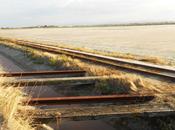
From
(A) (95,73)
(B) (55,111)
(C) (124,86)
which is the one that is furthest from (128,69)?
(B) (55,111)

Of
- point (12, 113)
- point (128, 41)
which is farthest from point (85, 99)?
point (128, 41)

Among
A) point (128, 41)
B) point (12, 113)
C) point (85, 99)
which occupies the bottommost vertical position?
point (128, 41)

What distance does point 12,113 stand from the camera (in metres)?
6.53

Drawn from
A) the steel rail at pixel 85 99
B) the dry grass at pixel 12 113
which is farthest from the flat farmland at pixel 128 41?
the dry grass at pixel 12 113

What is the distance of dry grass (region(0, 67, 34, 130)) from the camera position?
6.16 meters

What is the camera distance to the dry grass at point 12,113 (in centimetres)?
616

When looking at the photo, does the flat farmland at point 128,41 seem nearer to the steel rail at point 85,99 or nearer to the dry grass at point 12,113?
the steel rail at point 85,99

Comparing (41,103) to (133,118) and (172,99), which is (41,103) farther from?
(172,99)

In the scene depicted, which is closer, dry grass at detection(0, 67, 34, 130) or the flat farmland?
dry grass at detection(0, 67, 34, 130)

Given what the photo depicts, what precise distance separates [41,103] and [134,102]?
177cm

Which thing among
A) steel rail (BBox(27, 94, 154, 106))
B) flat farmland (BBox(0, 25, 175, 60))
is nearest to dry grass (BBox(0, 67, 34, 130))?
steel rail (BBox(27, 94, 154, 106))

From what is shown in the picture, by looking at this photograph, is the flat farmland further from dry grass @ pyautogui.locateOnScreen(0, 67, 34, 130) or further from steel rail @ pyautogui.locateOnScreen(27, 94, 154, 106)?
dry grass @ pyautogui.locateOnScreen(0, 67, 34, 130)

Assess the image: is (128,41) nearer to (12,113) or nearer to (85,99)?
(85,99)

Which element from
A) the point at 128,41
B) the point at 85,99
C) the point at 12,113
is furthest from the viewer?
the point at 128,41
